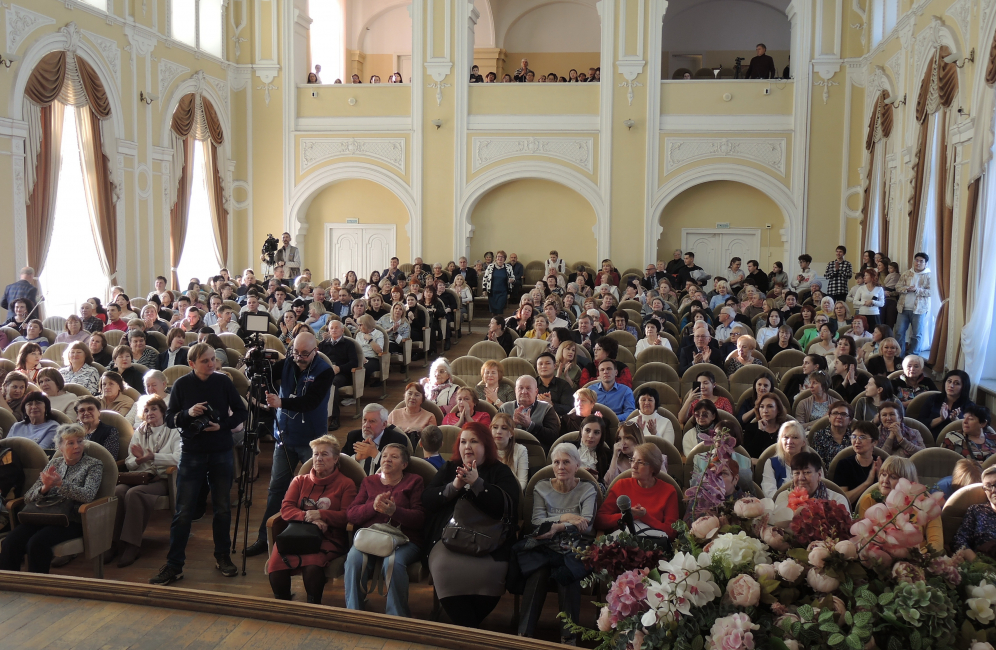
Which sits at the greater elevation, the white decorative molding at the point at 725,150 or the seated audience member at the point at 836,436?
the white decorative molding at the point at 725,150

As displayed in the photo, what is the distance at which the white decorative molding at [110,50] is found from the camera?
11523 mm

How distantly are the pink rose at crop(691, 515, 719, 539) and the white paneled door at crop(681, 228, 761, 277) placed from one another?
45.4 ft

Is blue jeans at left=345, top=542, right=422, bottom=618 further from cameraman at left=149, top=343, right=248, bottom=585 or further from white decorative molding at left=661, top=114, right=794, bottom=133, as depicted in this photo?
white decorative molding at left=661, top=114, right=794, bottom=133

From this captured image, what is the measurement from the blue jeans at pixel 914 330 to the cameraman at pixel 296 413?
7.64 metres

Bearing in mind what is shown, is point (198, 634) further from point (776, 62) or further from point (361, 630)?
point (776, 62)

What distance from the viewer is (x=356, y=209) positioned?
16328mm

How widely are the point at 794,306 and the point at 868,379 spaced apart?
13.6 ft

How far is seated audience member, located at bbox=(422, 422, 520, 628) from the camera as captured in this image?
12.2 feet

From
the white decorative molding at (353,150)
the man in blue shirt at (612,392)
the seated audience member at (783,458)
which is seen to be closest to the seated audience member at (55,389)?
the man in blue shirt at (612,392)

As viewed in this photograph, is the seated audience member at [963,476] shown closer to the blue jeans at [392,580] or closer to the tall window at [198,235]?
the blue jeans at [392,580]

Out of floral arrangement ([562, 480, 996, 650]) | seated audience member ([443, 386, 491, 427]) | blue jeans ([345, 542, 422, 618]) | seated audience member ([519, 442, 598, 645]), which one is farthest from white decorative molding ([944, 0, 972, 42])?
floral arrangement ([562, 480, 996, 650])

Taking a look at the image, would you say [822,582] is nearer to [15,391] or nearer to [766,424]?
[766,424]

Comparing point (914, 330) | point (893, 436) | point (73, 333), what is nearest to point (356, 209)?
point (73, 333)

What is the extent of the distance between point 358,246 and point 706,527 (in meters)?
14.8
